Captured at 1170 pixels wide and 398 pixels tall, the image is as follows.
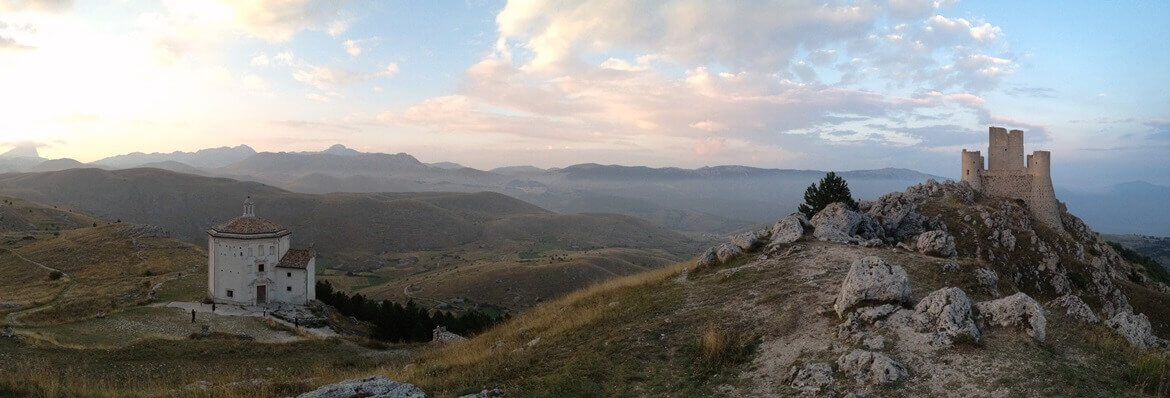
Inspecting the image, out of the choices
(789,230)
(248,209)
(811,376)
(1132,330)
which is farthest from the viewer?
(248,209)

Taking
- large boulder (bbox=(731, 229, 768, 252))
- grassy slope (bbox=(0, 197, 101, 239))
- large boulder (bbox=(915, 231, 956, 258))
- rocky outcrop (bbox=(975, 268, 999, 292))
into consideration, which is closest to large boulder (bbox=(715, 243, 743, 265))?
large boulder (bbox=(731, 229, 768, 252))

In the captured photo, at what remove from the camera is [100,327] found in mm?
28250

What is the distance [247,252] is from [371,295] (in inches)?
1386

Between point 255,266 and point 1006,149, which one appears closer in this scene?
point 255,266

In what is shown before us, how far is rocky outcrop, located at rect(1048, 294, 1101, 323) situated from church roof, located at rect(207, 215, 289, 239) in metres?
41.7

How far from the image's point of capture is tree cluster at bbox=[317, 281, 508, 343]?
3434 cm

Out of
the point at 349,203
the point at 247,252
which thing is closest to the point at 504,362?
the point at 247,252

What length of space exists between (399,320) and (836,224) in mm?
25386

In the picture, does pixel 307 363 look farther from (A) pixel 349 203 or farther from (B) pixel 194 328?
(A) pixel 349 203

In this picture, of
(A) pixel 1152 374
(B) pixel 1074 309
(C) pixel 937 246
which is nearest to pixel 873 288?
(A) pixel 1152 374

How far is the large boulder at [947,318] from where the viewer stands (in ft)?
37.8

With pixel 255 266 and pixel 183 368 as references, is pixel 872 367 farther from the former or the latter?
pixel 255 266

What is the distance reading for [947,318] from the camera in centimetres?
1195

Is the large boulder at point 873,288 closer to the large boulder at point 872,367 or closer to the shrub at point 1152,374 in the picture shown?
the large boulder at point 872,367
